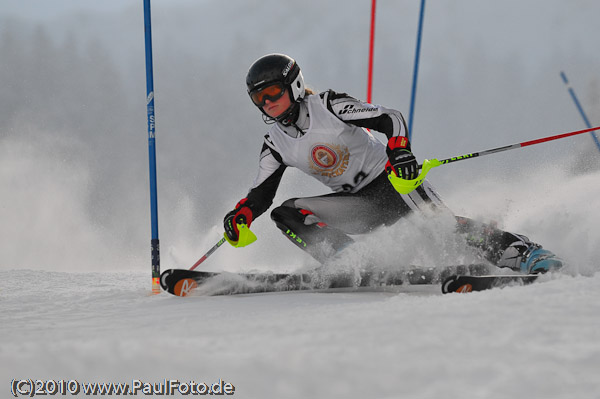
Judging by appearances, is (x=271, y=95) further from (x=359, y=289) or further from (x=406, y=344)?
(x=406, y=344)

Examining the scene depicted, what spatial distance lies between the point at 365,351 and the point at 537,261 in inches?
57.6

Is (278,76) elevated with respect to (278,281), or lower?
elevated

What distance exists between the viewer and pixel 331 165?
2414 mm

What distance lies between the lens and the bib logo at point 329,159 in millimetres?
2371

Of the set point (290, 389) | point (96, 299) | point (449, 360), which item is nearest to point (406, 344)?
point (449, 360)

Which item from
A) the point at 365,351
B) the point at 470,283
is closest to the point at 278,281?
the point at 470,283

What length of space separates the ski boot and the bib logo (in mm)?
933

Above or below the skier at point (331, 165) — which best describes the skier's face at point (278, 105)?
above

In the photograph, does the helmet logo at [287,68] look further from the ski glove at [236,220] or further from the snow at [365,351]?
the snow at [365,351]

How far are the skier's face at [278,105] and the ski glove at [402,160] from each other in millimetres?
538

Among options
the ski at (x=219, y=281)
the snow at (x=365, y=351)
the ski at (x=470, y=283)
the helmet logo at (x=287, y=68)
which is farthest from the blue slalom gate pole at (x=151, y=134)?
the ski at (x=470, y=283)

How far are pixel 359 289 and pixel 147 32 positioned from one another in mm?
1786

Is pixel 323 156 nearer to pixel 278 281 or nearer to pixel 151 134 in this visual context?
pixel 278 281

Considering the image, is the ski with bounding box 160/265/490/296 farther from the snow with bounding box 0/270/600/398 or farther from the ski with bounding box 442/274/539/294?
the snow with bounding box 0/270/600/398
